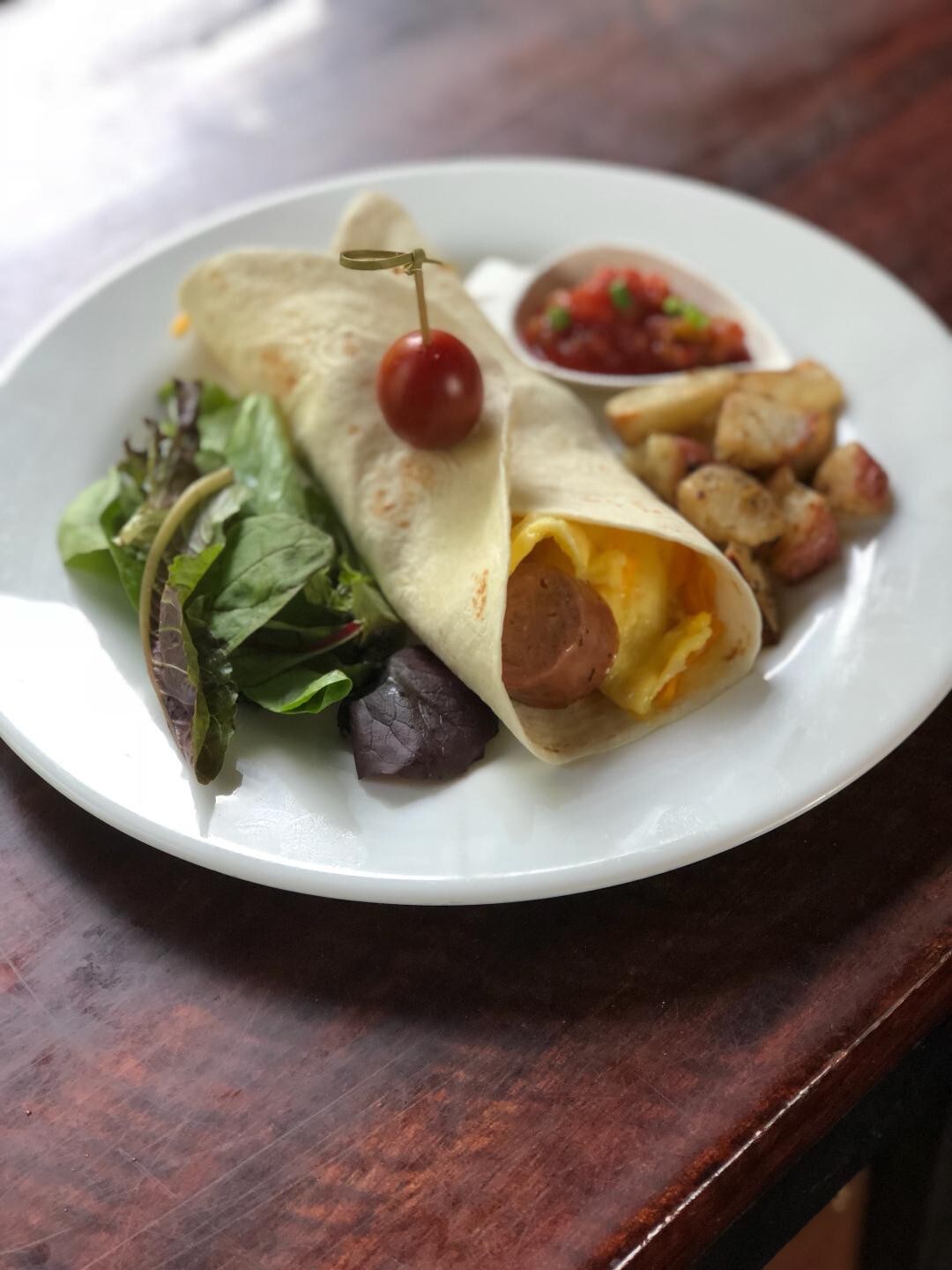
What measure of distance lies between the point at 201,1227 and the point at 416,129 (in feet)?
10.3

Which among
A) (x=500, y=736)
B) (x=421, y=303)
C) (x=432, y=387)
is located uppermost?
(x=421, y=303)

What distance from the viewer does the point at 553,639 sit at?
207 cm

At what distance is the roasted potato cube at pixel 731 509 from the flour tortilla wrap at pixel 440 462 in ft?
0.32

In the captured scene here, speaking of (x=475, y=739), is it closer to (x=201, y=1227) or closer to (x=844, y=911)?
(x=844, y=911)

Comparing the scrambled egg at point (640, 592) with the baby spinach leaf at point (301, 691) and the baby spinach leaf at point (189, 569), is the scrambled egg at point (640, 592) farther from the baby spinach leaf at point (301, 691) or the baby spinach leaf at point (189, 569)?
the baby spinach leaf at point (189, 569)

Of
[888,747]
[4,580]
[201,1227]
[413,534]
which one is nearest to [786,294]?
[413,534]

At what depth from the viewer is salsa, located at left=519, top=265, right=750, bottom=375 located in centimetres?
278

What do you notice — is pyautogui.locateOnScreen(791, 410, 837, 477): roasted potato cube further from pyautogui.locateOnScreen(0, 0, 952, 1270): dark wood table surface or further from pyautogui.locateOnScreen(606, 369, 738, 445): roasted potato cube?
pyautogui.locateOnScreen(0, 0, 952, 1270): dark wood table surface

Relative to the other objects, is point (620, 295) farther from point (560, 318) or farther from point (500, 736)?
point (500, 736)

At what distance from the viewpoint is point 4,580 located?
2.24m

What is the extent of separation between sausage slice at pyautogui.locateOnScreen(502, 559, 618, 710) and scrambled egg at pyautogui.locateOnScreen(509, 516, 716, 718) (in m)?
0.04

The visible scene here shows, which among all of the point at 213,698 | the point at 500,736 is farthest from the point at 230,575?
the point at 500,736

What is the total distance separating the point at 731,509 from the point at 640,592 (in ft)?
0.97

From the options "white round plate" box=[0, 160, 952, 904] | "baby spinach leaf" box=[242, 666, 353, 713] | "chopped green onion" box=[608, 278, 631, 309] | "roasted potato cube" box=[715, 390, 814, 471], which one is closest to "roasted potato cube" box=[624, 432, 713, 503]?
"roasted potato cube" box=[715, 390, 814, 471]
